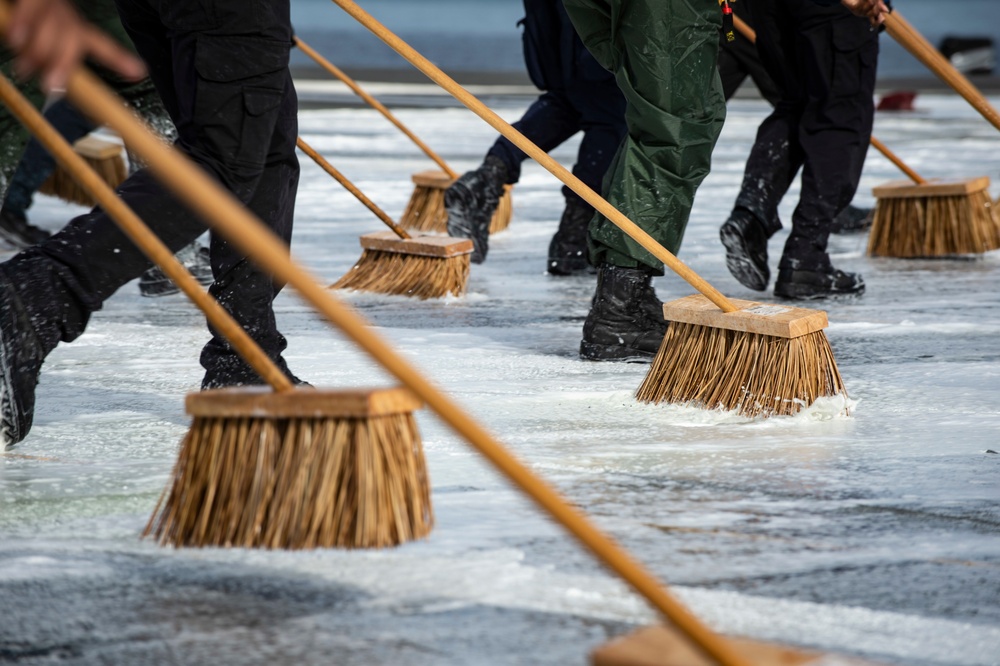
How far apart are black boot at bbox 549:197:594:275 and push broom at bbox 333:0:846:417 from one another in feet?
5.99

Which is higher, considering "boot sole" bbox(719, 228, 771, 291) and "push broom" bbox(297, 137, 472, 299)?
"boot sole" bbox(719, 228, 771, 291)

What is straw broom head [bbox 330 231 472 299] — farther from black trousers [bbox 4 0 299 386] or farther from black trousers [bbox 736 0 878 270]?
black trousers [bbox 4 0 299 386]

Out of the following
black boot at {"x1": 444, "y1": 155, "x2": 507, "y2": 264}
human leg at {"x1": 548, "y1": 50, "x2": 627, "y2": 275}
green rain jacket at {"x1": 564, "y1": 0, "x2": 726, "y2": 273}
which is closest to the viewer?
green rain jacket at {"x1": 564, "y1": 0, "x2": 726, "y2": 273}

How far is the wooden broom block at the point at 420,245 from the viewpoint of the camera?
4.27 meters

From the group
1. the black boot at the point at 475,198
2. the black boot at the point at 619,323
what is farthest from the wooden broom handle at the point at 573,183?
the black boot at the point at 475,198

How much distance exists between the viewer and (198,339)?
359 cm

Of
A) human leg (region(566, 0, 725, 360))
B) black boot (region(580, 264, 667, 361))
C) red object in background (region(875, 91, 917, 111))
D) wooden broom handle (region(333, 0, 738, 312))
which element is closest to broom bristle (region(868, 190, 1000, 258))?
human leg (region(566, 0, 725, 360))

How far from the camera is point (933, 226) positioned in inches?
205

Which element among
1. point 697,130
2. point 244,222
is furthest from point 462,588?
point 697,130

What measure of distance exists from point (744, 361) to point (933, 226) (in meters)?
2.70

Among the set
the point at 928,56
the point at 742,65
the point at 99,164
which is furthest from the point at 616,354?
the point at 99,164

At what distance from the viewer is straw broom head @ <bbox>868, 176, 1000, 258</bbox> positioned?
203 inches

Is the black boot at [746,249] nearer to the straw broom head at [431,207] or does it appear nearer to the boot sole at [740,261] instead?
the boot sole at [740,261]

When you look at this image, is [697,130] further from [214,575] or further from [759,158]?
[214,575]
